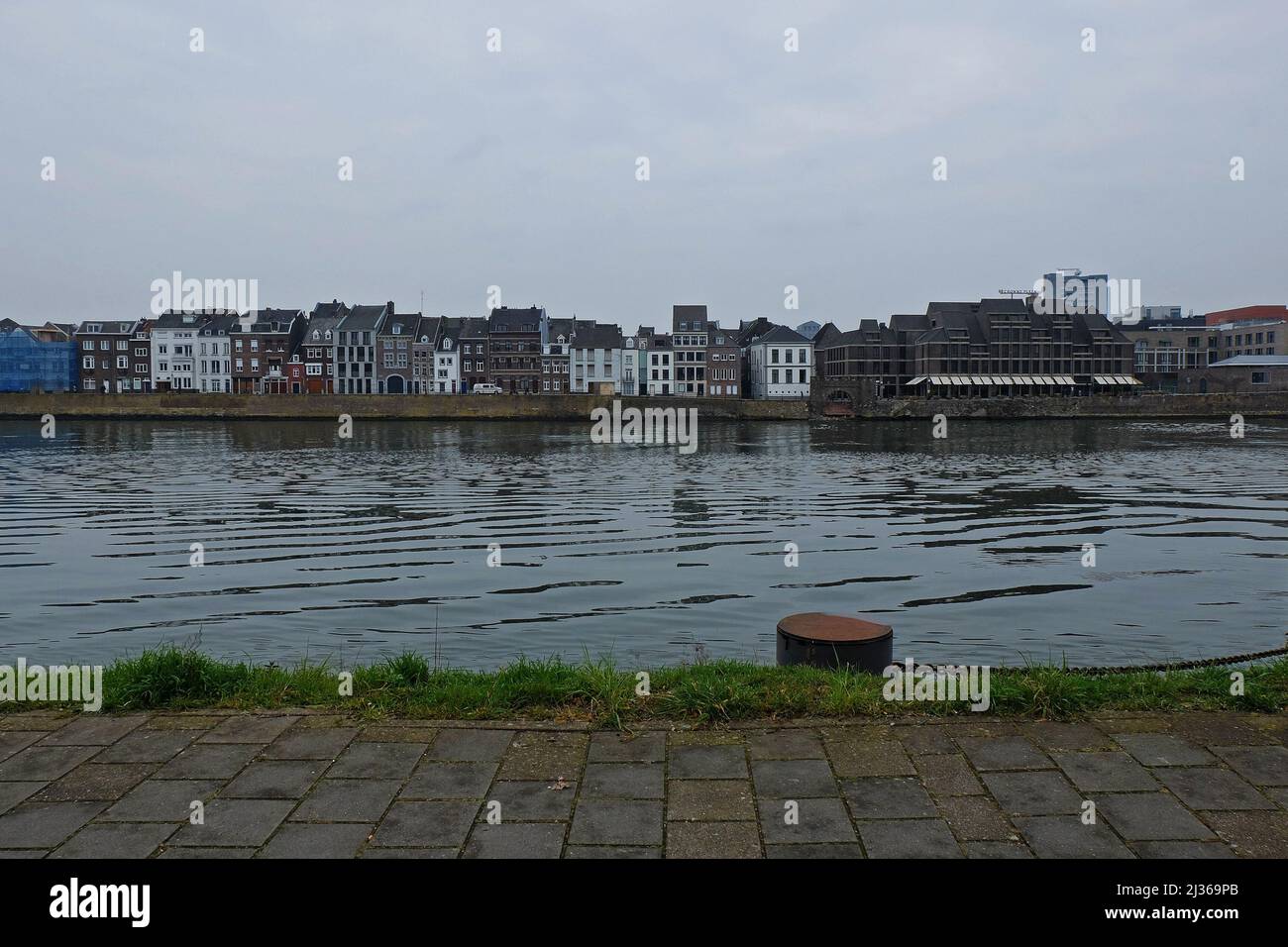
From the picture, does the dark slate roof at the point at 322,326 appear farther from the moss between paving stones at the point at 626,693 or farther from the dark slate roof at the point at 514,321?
the moss between paving stones at the point at 626,693

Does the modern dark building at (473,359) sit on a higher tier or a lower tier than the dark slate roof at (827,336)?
lower

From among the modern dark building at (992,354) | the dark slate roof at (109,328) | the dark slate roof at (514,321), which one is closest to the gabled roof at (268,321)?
the dark slate roof at (109,328)

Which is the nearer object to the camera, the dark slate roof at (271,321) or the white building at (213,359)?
the dark slate roof at (271,321)

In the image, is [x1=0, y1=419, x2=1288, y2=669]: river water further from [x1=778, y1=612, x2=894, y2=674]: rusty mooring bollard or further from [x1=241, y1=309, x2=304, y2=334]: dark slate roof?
[x1=241, y1=309, x2=304, y2=334]: dark slate roof

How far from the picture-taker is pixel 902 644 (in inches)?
500

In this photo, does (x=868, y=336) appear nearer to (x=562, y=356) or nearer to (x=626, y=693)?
(x=562, y=356)

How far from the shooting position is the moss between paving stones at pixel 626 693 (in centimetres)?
666

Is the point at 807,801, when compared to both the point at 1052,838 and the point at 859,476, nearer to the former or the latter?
the point at 1052,838

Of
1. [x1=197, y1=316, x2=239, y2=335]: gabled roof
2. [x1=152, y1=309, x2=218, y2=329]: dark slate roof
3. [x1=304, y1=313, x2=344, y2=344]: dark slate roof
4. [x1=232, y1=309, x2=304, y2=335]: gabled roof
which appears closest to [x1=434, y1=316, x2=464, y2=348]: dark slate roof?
[x1=304, y1=313, x2=344, y2=344]: dark slate roof

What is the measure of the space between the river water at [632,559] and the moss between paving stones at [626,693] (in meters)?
4.14

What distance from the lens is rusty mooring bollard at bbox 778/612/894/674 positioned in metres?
8.48

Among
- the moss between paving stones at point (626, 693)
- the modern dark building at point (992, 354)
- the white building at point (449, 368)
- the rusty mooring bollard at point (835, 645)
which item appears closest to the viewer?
the moss between paving stones at point (626, 693)
